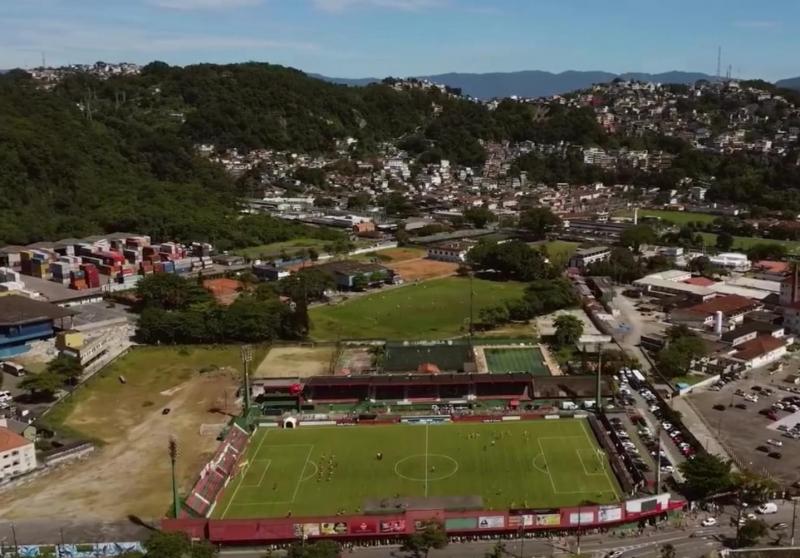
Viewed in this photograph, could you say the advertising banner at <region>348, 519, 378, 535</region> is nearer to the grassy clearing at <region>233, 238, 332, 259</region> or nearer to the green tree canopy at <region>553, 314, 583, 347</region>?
the green tree canopy at <region>553, 314, 583, 347</region>

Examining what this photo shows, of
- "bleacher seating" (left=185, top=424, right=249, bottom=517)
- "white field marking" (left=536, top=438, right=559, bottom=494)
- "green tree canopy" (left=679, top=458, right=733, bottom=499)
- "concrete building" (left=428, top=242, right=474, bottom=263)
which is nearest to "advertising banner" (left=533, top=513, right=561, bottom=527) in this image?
"white field marking" (left=536, top=438, right=559, bottom=494)

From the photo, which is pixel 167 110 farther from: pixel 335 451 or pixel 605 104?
pixel 335 451

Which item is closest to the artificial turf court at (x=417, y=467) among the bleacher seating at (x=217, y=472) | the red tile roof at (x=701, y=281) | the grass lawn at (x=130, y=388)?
the bleacher seating at (x=217, y=472)

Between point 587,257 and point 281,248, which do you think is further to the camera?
point 281,248

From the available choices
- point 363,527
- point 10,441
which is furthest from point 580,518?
point 10,441

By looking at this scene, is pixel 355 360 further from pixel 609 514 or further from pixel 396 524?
pixel 609 514

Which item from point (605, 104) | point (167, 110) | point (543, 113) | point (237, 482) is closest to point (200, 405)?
point (237, 482)

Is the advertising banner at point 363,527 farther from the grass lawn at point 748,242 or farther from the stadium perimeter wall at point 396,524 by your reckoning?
the grass lawn at point 748,242
